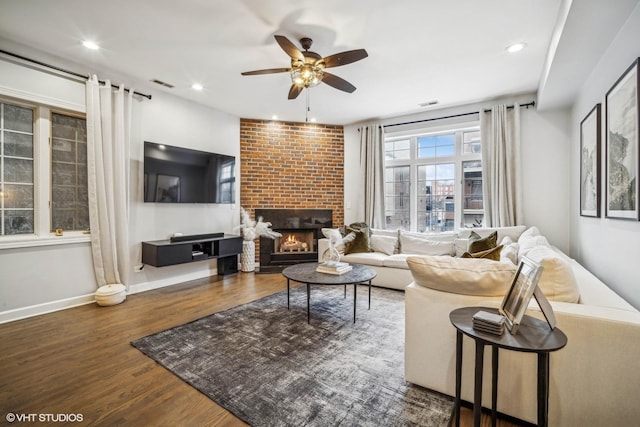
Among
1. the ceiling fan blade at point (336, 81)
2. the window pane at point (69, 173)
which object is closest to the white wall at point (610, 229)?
the ceiling fan blade at point (336, 81)

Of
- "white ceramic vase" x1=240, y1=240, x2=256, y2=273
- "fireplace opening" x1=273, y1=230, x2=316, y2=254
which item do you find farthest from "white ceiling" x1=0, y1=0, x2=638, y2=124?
"fireplace opening" x1=273, y1=230, x2=316, y2=254

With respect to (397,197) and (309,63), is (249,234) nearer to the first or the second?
(397,197)

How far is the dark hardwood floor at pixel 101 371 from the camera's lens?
5.23 ft

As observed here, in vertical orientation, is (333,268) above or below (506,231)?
below

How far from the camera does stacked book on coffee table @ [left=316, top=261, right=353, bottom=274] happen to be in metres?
3.03

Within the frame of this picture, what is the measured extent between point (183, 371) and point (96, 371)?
0.61 m

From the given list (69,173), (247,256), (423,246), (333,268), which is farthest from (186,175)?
(423,246)

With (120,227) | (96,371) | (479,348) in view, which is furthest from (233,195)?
(479,348)

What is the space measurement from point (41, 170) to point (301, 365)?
3441 mm

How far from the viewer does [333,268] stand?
3.05 metres

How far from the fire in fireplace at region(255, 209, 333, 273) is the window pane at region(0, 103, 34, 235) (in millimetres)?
2928

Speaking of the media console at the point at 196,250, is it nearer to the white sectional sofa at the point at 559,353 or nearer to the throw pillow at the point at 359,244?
the throw pillow at the point at 359,244

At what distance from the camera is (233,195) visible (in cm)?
493

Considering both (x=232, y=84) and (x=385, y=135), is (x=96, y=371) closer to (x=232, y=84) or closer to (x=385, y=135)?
(x=232, y=84)
